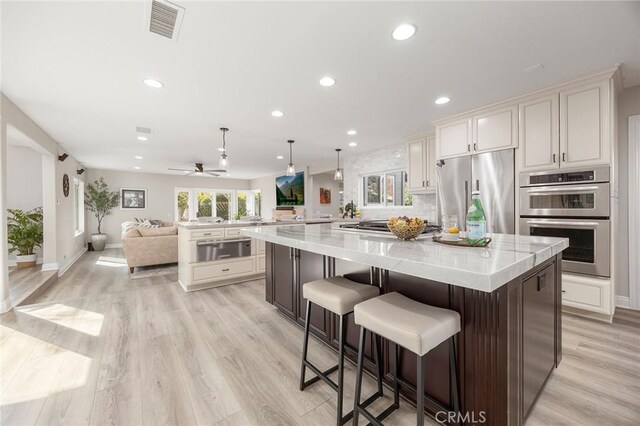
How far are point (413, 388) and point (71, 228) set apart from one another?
7555 millimetres

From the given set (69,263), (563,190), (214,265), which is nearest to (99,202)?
(69,263)

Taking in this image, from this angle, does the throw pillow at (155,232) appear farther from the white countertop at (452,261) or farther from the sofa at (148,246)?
the white countertop at (452,261)

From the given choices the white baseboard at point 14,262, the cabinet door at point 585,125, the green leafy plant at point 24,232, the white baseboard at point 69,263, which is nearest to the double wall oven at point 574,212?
the cabinet door at point 585,125

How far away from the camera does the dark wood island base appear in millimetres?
1145

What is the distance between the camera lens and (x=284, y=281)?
9.06 ft

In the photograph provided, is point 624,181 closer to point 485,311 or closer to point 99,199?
point 485,311

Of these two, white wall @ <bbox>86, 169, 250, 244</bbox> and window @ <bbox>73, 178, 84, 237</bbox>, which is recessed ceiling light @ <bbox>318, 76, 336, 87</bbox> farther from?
white wall @ <bbox>86, 169, 250, 244</bbox>

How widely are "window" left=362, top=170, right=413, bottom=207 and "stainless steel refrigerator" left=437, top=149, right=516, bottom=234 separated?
1445mm

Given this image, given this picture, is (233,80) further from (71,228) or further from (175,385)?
(71,228)

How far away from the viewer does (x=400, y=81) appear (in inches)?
104

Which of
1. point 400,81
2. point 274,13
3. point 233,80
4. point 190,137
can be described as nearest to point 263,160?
point 190,137

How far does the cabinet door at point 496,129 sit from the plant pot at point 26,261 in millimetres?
7793

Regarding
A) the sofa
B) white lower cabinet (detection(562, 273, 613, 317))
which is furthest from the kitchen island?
the sofa

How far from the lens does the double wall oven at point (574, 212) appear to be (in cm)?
253
